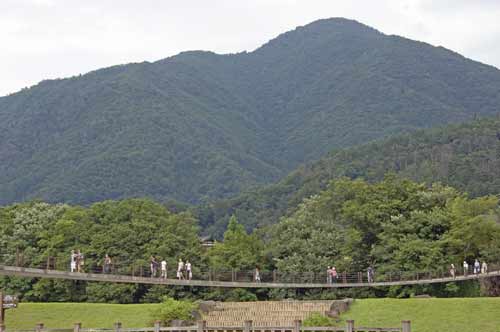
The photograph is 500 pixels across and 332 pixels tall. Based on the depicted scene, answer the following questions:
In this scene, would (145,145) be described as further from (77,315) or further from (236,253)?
(77,315)

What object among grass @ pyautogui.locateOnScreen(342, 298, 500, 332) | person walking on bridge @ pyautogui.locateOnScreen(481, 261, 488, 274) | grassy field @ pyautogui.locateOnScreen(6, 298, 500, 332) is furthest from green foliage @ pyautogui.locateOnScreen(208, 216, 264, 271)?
person walking on bridge @ pyautogui.locateOnScreen(481, 261, 488, 274)

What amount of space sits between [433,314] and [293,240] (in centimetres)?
1653

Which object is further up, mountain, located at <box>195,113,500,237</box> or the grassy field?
mountain, located at <box>195,113,500,237</box>

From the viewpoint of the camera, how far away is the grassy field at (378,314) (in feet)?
130

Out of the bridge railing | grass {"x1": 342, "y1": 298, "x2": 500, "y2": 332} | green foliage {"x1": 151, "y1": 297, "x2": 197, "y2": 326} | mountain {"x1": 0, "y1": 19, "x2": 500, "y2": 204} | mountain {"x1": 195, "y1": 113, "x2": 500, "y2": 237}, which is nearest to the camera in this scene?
grass {"x1": 342, "y1": 298, "x2": 500, "y2": 332}

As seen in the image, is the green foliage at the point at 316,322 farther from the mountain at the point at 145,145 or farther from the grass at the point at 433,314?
the mountain at the point at 145,145

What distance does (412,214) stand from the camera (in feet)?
176

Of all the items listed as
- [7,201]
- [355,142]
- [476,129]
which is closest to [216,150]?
[355,142]

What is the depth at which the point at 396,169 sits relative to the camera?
356ft

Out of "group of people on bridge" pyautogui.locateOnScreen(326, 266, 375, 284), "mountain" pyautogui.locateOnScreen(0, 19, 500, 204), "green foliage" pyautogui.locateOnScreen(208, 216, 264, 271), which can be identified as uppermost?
"mountain" pyautogui.locateOnScreen(0, 19, 500, 204)

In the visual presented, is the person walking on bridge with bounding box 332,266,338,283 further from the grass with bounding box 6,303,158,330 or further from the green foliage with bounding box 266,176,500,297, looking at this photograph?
the grass with bounding box 6,303,158,330

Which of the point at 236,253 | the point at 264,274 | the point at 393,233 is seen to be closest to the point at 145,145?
the point at 236,253

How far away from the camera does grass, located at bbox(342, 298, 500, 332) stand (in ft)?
128

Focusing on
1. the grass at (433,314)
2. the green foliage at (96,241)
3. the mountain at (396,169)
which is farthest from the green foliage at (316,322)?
the mountain at (396,169)
